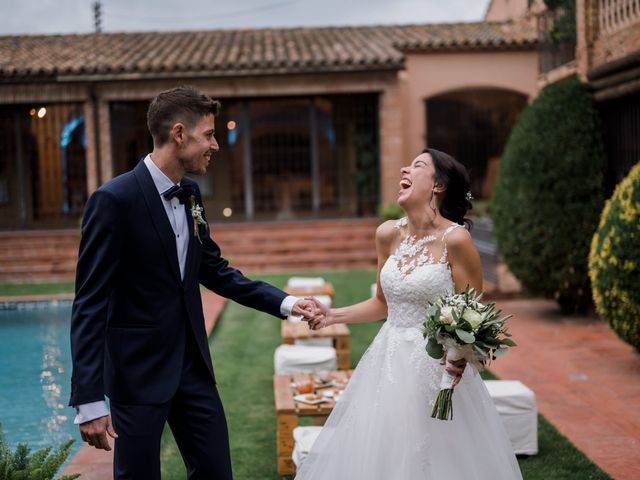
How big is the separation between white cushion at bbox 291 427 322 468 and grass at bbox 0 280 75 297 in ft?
32.5

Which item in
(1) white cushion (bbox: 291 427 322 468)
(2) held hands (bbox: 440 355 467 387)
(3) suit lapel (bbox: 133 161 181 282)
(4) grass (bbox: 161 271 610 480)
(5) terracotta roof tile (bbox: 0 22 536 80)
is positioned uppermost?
(5) terracotta roof tile (bbox: 0 22 536 80)

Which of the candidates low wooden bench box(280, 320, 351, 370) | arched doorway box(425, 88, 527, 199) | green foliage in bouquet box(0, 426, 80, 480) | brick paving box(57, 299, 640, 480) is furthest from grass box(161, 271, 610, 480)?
arched doorway box(425, 88, 527, 199)

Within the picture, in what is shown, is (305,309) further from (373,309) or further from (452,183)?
(452,183)

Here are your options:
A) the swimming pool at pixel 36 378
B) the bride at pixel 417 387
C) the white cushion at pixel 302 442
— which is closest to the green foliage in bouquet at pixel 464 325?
the bride at pixel 417 387

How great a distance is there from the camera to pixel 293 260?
56.0 feet

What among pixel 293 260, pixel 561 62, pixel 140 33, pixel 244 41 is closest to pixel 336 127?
pixel 244 41

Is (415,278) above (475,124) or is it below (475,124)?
below

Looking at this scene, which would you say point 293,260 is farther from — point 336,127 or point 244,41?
point 244,41

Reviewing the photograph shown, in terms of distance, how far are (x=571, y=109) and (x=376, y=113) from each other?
399 inches

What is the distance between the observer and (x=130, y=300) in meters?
3.14

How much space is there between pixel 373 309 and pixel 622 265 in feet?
12.0

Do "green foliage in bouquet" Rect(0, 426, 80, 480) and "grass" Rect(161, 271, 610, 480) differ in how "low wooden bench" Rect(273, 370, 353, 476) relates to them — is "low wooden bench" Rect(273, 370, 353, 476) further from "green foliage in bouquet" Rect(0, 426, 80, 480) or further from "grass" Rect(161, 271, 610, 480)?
"green foliage in bouquet" Rect(0, 426, 80, 480)

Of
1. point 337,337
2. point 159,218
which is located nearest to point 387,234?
point 159,218

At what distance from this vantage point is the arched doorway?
21.8 metres
